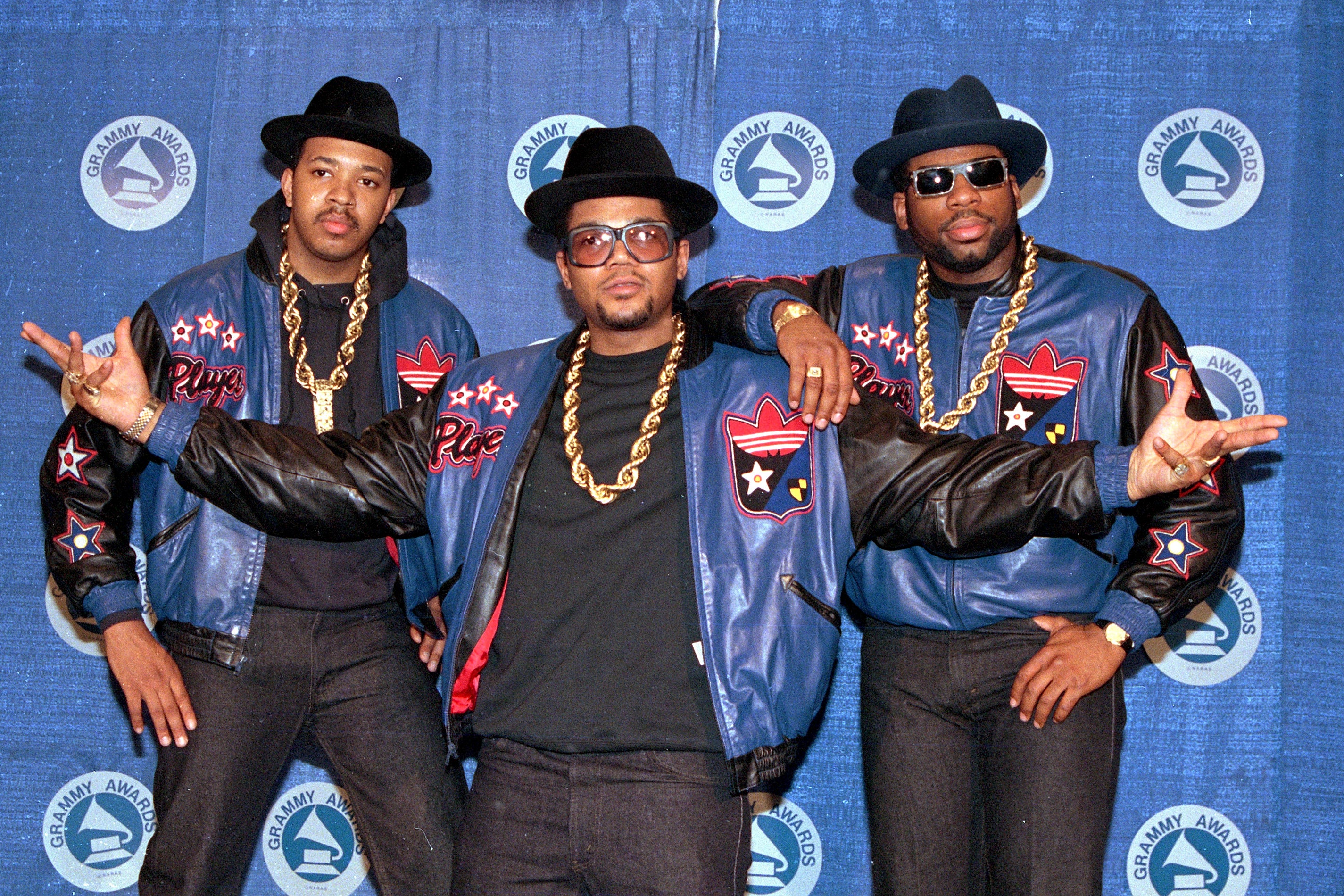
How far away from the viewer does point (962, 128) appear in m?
3.06

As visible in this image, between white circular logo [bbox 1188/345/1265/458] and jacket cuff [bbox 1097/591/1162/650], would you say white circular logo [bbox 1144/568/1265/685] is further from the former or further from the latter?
jacket cuff [bbox 1097/591/1162/650]

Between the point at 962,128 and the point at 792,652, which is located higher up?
the point at 962,128

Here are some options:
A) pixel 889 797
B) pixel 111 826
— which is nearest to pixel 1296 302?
pixel 889 797

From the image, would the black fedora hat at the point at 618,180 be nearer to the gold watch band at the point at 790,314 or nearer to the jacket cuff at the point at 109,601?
the gold watch band at the point at 790,314

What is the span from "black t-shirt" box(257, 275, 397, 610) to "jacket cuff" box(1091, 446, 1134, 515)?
1850 millimetres

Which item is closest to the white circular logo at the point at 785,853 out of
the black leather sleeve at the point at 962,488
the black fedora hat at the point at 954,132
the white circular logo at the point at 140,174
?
the black leather sleeve at the point at 962,488

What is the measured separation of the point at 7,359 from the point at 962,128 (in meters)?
3.37

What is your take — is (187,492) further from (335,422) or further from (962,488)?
(962,488)

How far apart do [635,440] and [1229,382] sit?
226cm

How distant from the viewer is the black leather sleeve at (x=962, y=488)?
2.56 meters

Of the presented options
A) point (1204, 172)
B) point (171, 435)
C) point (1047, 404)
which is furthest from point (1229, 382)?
point (171, 435)

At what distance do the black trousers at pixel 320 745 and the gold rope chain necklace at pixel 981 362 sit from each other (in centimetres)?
156

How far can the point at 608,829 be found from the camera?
2410 mm

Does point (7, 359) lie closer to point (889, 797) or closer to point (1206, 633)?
point (889, 797)
